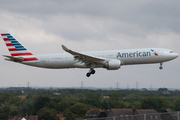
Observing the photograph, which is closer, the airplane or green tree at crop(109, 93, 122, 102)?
the airplane

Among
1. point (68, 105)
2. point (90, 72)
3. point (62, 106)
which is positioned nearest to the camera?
point (90, 72)

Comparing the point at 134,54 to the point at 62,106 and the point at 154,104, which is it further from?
the point at 62,106

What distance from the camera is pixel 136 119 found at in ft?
67.7

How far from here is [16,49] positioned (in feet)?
162

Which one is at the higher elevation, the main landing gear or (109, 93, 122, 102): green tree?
the main landing gear

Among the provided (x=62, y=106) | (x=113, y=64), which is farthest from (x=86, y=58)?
(x=62, y=106)

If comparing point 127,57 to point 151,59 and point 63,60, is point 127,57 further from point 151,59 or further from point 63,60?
point 63,60

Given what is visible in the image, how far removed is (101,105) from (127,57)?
77581 millimetres

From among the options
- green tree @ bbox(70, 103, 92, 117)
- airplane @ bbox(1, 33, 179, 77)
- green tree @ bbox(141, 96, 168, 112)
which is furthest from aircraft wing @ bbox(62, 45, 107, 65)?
green tree @ bbox(141, 96, 168, 112)

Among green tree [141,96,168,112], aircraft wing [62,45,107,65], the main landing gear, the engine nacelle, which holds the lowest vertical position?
green tree [141,96,168,112]

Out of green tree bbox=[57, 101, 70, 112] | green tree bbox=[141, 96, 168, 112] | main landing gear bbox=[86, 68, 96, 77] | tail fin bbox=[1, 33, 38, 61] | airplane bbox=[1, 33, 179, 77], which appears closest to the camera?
airplane bbox=[1, 33, 179, 77]

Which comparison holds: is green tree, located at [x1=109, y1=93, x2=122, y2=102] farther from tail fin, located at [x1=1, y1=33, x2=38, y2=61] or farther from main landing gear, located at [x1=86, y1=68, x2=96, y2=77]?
tail fin, located at [x1=1, y1=33, x2=38, y2=61]

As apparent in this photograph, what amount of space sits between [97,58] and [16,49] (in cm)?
1650

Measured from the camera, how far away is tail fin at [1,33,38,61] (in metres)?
47.6
